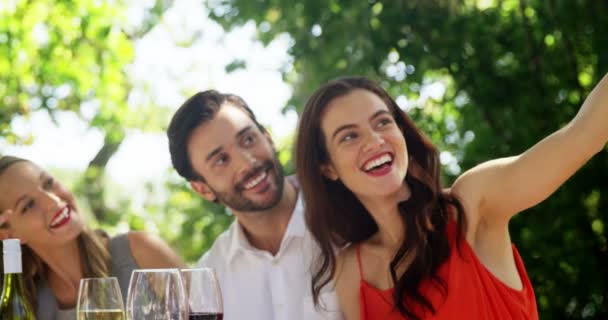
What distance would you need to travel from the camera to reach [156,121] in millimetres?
9789

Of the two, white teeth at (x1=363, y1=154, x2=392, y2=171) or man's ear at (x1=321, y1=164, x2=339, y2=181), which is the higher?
white teeth at (x1=363, y1=154, x2=392, y2=171)

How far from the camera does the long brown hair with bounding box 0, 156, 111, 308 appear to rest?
265 centimetres

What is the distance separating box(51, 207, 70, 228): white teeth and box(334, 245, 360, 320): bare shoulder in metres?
0.77

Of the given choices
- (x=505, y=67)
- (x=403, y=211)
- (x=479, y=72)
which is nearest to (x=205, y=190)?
(x=403, y=211)

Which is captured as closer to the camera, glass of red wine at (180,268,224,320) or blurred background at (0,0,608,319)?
glass of red wine at (180,268,224,320)

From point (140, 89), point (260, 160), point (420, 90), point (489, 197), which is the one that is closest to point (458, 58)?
point (420, 90)

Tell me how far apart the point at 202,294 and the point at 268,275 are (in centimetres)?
121

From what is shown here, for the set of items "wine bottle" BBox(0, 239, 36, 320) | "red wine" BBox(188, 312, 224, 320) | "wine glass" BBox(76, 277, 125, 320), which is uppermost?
"wine glass" BBox(76, 277, 125, 320)

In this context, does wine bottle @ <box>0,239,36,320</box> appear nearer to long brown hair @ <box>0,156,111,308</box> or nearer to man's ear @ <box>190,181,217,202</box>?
long brown hair @ <box>0,156,111,308</box>

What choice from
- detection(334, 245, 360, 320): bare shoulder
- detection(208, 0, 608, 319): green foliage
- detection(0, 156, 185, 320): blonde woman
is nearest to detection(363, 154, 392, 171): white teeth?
detection(334, 245, 360, 320): bare shoulder

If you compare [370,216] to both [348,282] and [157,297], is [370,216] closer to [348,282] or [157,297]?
[348,282]

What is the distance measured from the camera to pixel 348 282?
7.99 feet

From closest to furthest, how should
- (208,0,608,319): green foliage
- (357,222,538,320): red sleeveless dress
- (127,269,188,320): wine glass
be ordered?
1. (127,269,188,320): wine glass
2. (357,222,538,320): red sleeveless dress
3. (208,0,608,319): green foliage

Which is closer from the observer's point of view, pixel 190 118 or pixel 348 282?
pixel 348 282
